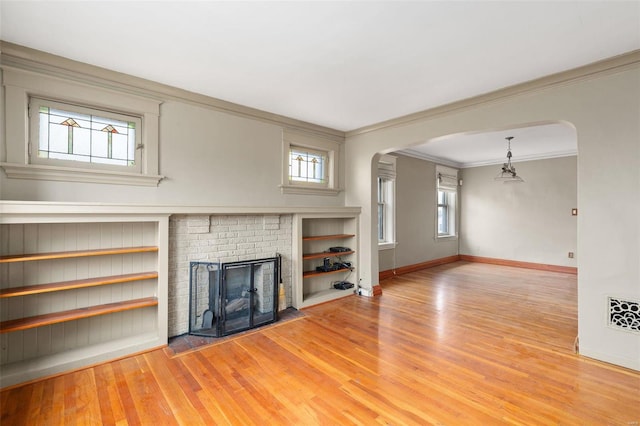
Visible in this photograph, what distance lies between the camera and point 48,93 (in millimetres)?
2537

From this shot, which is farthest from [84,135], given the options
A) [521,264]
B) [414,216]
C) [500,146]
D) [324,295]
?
[521,264]

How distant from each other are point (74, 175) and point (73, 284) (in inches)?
38.3

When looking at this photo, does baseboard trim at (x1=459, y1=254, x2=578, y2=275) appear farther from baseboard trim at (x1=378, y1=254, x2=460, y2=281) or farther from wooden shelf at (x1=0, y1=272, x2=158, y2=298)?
wooden shelf at (x1=0, y1=272, x2=158, y2=298)

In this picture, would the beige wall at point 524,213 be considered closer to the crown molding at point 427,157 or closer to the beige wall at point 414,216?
the crown molding at point 427,157

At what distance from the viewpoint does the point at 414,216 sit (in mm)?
6641

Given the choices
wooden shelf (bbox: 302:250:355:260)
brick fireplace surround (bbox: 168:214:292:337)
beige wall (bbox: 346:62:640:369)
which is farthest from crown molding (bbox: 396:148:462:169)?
brick fireplace surround (bbox: 168:214:292:337)

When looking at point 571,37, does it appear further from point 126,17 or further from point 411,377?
point 126,17

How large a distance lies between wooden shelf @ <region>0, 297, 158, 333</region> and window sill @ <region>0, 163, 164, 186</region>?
3.85 feet

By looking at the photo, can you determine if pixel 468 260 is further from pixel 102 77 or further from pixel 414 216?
pixel 102 77

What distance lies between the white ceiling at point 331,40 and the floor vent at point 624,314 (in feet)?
7.09

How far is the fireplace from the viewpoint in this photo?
3.17 meters

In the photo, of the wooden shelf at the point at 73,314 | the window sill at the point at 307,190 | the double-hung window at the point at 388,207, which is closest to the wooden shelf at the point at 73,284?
the wooden shelf at the point at 73,314

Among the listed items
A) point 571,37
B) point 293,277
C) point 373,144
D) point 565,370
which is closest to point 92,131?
point 293,277

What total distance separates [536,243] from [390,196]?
3.82 metres
